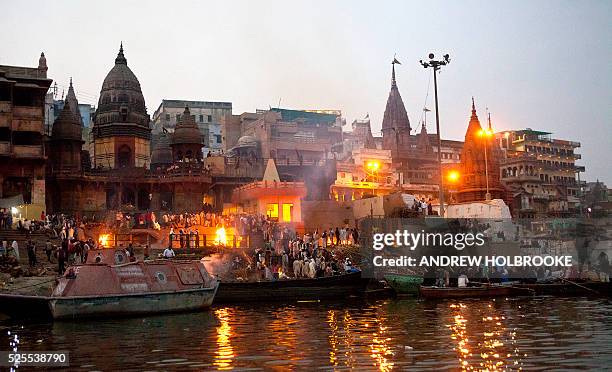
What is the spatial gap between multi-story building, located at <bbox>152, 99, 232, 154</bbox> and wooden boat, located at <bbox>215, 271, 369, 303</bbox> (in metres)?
58.0

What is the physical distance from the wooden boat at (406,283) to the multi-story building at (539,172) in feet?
139

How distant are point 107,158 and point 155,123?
1195 inches

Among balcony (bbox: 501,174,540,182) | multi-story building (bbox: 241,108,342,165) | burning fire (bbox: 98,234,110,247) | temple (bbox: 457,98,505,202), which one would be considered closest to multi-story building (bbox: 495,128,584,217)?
balcony (bbox: 501,174,540,182)

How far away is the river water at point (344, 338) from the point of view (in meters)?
13.1

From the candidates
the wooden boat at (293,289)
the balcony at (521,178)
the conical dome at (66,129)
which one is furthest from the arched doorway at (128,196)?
the balcony at (521,178)

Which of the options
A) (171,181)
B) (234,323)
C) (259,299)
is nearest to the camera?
(234,323)

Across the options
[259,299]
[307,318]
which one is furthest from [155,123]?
[307,318]

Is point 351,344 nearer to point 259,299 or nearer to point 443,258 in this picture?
point 259,299

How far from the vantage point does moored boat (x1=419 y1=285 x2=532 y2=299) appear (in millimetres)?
28484

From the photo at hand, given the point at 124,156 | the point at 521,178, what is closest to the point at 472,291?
the point at 124,156

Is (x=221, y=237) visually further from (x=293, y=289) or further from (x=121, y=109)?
(x=121, y=109)

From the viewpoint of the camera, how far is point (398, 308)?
82.1 ft

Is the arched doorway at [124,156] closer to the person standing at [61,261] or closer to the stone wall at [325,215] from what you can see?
the stone wall at [325,215]

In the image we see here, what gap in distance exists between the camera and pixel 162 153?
69438 millimetres
